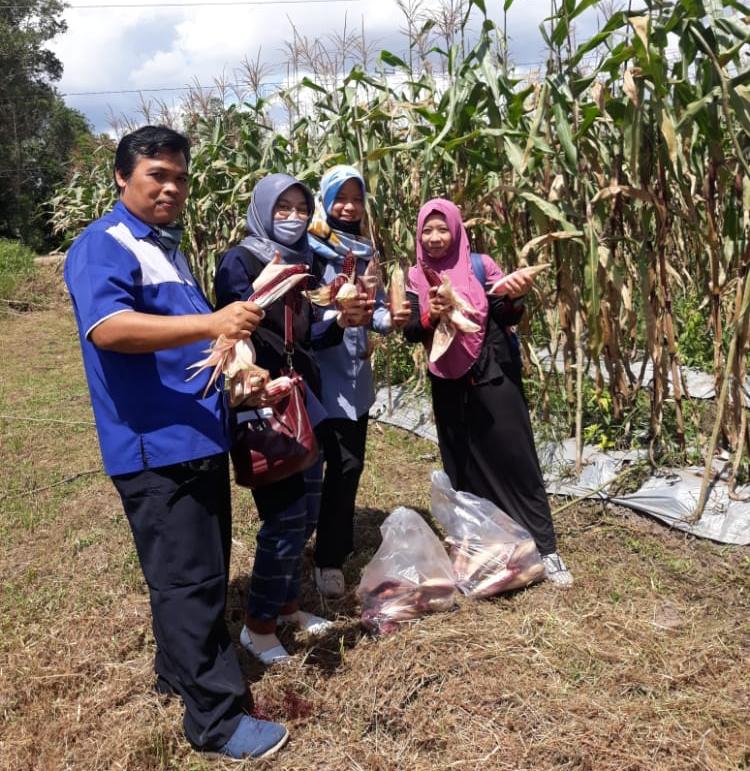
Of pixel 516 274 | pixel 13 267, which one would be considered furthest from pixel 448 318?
pixel 13 267

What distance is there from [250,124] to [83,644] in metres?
4.91

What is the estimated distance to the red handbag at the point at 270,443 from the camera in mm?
2135

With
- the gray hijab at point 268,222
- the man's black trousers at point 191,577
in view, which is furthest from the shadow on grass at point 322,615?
the gray hijab at point 268,222

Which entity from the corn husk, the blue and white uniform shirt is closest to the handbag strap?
the blue and white uniform shirt

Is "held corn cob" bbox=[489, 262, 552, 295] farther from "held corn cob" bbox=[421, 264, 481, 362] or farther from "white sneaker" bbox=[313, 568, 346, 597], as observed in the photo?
"white sneaker" bbox=[313, 568, 346, 597]

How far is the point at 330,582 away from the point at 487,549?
0.68 m

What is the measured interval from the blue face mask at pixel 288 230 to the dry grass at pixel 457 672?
1.42 meters

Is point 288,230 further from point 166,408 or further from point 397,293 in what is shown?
point 166,408

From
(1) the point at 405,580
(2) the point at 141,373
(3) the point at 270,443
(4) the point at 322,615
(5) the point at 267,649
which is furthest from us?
(4) the point at 322,615

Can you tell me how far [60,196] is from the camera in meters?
10.5

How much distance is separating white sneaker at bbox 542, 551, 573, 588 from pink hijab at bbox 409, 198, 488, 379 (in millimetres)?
848

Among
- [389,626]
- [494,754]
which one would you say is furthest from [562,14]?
[494,754]

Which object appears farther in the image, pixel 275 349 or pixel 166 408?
pixel 275 349

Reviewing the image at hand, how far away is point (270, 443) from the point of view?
84.0 inches
